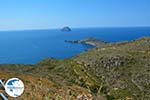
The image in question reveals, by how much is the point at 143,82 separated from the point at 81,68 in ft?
50.1

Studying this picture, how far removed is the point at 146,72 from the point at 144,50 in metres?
17.7

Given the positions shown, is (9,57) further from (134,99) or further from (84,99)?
(84,99)

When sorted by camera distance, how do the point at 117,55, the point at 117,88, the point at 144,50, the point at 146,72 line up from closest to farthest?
the point at 117,88 → the point at 146,72 → the point at 117,55 → the point at 144,50

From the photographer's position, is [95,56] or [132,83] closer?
[132,83]

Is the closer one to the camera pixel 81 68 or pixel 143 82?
pixel 143 82

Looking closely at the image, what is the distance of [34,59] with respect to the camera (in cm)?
15612

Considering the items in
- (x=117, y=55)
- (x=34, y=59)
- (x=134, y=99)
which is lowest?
(x=34, y=59)

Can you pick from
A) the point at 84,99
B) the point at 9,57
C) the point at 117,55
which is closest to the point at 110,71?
the point at 117,55

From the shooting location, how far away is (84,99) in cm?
2927

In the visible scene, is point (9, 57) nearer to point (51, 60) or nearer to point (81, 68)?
point (51, 60)

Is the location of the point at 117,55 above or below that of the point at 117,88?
above

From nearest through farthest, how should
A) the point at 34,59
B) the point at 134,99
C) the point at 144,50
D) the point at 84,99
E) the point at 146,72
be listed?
the point at 84,99
the point at 134,99
the point at 146,72
the point at 144,50
the point at 34,59

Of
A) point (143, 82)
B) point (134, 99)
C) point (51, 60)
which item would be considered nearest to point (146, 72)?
point (143, 82)

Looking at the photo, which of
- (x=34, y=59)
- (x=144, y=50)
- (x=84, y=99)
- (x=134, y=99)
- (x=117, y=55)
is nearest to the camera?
(x=84, y=99)
